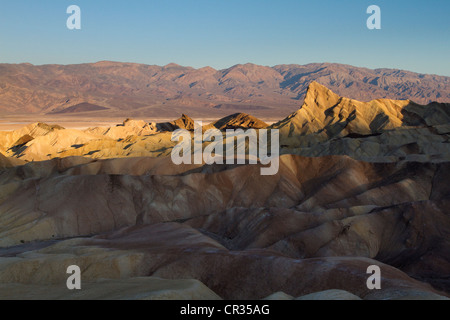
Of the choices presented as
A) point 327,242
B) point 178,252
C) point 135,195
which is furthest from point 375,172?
point 178,252

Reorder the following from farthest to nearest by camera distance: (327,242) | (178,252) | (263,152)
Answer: (263,152), (327,242), (178,252)

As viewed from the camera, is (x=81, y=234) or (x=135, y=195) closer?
(x=81, y=234)

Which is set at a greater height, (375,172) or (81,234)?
(375,172)

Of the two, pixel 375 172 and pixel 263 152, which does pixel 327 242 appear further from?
pixel 263 152

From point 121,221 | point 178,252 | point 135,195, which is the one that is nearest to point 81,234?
point 121,221
